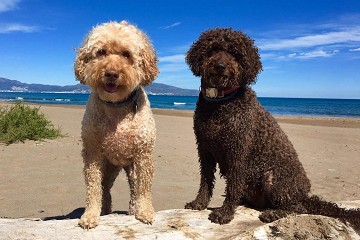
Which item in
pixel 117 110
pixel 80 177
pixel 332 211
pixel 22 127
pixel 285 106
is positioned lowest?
pixel 80 177

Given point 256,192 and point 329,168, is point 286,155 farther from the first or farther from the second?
point 329,168

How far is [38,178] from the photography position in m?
7.94

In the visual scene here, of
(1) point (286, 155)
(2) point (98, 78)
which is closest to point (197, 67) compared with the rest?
(2) point (98, 78)

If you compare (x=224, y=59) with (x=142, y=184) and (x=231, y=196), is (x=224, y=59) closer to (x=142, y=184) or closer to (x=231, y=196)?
(x=231, y=196)

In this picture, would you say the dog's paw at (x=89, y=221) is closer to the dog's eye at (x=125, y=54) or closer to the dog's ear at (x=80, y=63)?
the dog's ear at (x=80, y=63)

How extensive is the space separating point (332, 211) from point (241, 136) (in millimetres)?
1238

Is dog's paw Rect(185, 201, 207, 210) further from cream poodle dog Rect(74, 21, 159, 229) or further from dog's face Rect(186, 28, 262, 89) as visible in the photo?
dog's face Rect(186, 28, 262, 89)

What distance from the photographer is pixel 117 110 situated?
410 cm

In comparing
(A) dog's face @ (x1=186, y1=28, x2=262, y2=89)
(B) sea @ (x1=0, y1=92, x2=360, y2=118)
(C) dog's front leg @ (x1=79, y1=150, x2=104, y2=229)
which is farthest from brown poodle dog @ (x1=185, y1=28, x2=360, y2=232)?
(B) sea @ (x1=0, y1=92, x2=360, y2=118)

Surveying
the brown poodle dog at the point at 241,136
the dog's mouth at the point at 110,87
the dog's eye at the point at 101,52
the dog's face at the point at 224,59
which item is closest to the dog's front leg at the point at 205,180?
the brown poodle dog at the point at 241,136

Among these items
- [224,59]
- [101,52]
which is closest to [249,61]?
[224,59]

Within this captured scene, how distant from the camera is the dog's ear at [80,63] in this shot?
408cm

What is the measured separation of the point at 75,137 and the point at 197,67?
9196 mm

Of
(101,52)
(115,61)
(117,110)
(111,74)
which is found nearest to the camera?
(111,74)
